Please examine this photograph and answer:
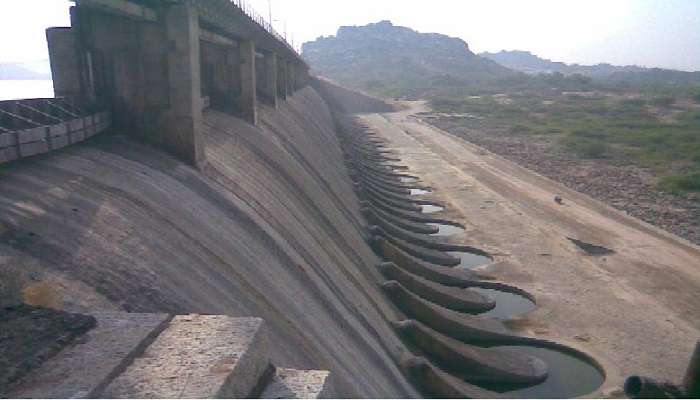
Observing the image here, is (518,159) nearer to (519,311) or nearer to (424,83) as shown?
(519,311)

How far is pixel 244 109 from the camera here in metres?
25.0

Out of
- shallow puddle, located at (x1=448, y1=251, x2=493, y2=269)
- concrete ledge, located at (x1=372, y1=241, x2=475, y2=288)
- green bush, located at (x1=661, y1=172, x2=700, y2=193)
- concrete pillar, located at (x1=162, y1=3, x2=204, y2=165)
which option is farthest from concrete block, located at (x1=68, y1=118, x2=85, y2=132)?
green bush, located at (x1=661, y1=172, x2=700, y2=193)

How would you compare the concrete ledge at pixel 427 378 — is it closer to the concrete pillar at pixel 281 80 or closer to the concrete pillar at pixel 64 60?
the concrete pillar at pixel 64 60

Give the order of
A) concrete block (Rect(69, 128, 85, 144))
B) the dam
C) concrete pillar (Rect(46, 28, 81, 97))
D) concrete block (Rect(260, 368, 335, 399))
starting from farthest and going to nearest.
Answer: concrete pillar (Rect(46, 28, 81, 97)) → concrete block (Rect(69, 128, 85, 144)) → the dam → concrete block (Rect(260, 368, 335, 399))

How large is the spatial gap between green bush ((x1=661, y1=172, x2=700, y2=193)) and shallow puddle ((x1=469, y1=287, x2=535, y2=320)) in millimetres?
23975

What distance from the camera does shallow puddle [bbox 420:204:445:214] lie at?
3383 cm

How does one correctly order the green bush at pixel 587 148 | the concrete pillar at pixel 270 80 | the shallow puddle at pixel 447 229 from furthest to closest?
the green bush at pixel 587 148 → the concrete pillar at pixel 270 80 → the shallow puddle at pixel 447 229

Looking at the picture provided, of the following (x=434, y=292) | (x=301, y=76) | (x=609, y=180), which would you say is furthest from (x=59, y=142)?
(x=301, y=76)

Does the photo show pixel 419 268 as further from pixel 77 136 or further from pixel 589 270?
pixel 77 136

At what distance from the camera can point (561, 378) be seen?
16.8m

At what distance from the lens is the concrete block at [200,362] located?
4.63 meters

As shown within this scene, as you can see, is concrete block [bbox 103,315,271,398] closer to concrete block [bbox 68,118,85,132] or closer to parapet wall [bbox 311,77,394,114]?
concrete block [bbox 68,118,85,132]

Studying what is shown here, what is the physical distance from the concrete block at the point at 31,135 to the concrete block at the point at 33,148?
78 mm

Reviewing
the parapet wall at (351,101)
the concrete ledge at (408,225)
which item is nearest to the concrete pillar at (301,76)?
the parapet wall at (351,101)
